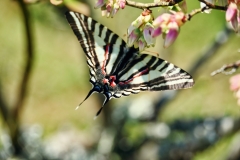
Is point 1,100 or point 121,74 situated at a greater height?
point 121,74

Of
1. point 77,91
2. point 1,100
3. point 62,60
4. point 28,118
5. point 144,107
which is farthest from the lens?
point 62,60

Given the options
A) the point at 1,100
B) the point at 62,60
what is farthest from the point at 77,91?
the point at 1,100

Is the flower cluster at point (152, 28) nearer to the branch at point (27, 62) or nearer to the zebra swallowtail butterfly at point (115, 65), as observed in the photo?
the zebra swallowtail butterfly at point (115, 65)

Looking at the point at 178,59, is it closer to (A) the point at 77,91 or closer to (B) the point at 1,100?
(A) the point at 77,91

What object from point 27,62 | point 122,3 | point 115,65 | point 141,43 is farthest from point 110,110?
point 122,3

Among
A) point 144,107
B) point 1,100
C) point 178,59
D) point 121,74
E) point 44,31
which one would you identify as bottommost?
point 178,59

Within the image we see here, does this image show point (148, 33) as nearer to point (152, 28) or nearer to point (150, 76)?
point (152, 28)

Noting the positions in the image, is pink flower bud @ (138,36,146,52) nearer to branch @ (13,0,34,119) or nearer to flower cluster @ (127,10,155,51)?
flower cluster @ (127,10,155,51)
